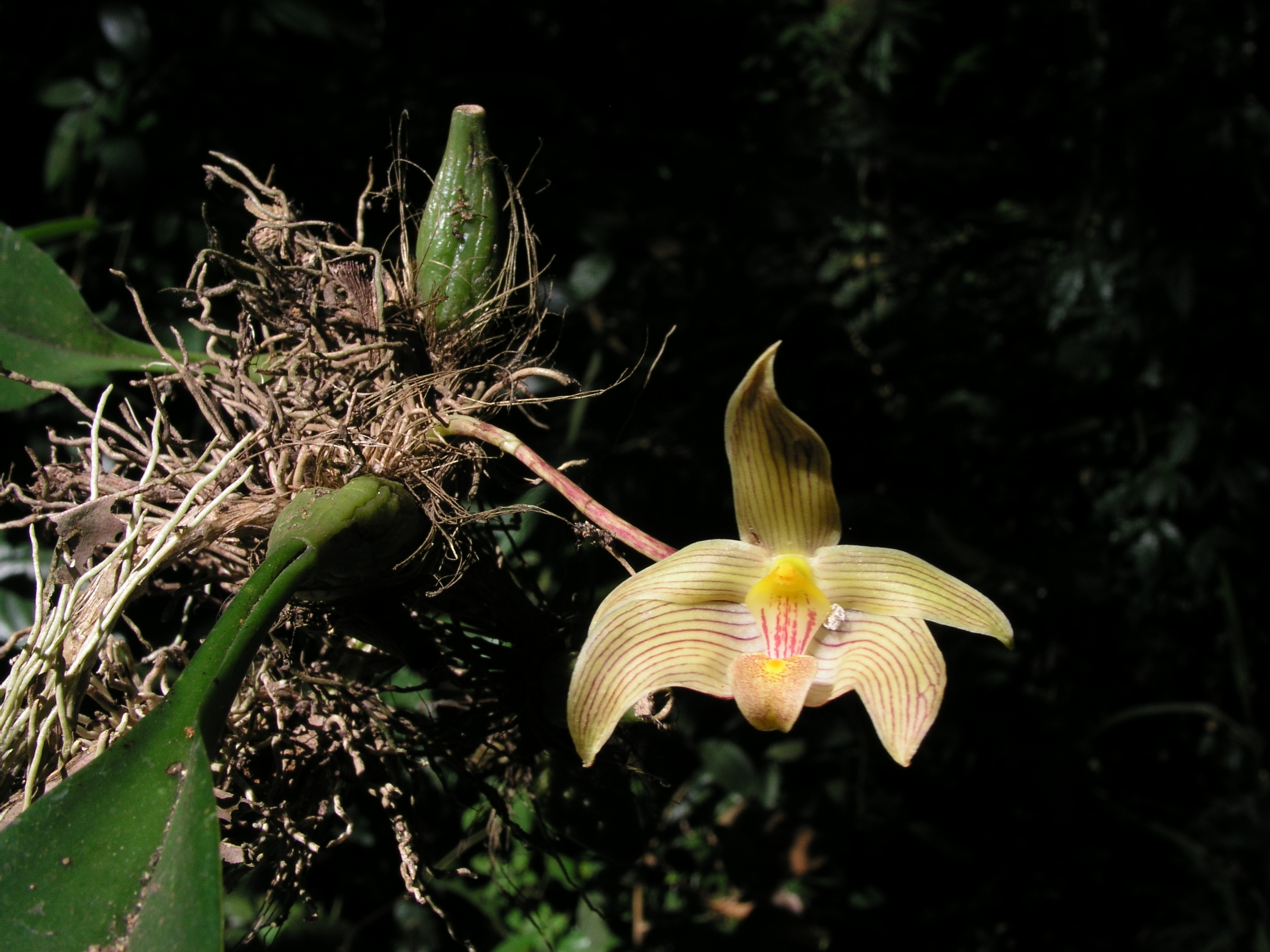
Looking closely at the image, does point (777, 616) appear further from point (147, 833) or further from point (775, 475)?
point (147, 833)

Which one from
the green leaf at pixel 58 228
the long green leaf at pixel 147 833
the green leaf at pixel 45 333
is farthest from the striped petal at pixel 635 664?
the green leaf at pixel 58 228

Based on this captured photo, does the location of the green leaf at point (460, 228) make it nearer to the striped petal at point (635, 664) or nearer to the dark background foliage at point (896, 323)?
the striped petal at point (635, 664)

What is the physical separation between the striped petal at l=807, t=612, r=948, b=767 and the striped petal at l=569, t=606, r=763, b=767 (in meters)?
0.06

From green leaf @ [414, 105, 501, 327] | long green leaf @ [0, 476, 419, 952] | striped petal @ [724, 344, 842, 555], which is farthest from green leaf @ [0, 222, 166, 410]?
striped petal @ [724, 344, 842, 555]

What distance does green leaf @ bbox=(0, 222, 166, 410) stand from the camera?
2.22 ft

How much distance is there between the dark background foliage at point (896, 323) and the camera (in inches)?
41.7

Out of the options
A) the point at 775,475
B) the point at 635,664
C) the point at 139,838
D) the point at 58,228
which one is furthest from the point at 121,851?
the point at 58,228

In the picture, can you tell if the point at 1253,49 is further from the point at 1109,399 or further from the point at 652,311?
the point at 652,311

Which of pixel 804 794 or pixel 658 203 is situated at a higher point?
pixel 658 203

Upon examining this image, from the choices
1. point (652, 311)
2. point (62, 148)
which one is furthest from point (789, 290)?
point (62, 148)

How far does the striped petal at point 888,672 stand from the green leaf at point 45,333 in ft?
1.82

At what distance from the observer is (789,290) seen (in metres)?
1.24

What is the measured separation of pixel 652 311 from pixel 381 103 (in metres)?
0.43

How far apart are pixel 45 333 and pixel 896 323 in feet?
3.80
